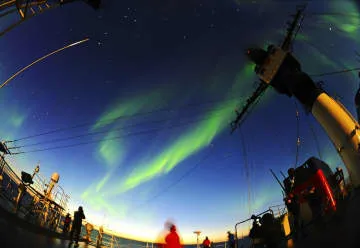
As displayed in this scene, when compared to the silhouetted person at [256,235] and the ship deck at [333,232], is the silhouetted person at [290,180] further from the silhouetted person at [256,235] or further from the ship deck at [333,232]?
the ship deck at [333,232]

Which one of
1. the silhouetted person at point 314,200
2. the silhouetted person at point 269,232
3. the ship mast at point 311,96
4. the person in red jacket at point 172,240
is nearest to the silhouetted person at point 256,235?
the silhouetted person at point 269,232

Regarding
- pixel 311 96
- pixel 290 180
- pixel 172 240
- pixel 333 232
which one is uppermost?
pixel 311 96

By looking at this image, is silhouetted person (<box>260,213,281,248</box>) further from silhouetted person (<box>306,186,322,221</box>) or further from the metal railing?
the metal railing

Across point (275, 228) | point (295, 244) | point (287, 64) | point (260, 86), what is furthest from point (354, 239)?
point (260, 86)

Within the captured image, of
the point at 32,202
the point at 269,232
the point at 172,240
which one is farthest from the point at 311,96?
the point at 32,202

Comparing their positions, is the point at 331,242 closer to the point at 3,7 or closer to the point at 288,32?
the point at 3,7

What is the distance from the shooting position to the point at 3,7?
1002 cm

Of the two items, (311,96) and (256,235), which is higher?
(311,96)

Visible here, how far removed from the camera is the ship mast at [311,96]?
41.7 feet

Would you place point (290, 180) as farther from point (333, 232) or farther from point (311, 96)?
point (333, 232)

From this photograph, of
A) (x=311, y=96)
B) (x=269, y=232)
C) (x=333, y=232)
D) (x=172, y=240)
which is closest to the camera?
(x=172, y=240)

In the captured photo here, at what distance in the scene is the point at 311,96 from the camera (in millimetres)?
15680

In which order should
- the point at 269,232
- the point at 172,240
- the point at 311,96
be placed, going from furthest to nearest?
1. the point at 311,96
2. the point at 269,232
3. the point at 172,240

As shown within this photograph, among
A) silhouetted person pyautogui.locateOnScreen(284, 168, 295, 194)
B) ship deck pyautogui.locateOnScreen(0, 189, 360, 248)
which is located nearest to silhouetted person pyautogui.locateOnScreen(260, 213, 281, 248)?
silhouetted person pyautogui.locateOnScreen(284, 168, 295, 194)
